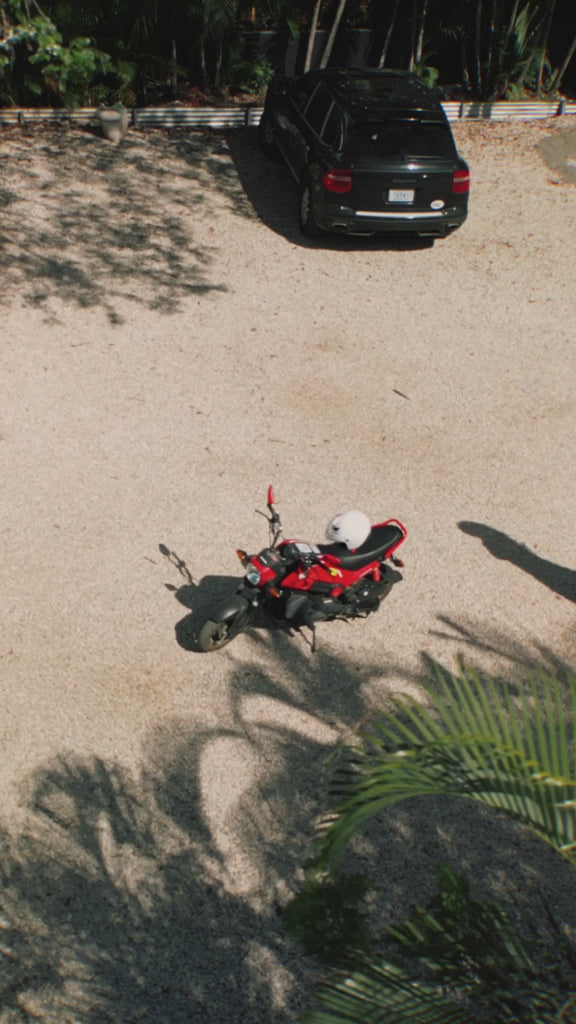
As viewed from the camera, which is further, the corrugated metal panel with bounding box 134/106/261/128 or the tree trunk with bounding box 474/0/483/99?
the tree trunk with bounding box 474/0/483/99

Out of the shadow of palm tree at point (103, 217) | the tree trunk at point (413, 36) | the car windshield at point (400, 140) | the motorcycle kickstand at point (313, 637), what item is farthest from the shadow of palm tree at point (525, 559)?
the tree trunk at point (413, 36)

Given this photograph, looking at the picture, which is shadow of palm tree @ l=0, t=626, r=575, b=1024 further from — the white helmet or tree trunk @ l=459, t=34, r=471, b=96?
tree trunk @ l=459, t=34, r=471, b=96

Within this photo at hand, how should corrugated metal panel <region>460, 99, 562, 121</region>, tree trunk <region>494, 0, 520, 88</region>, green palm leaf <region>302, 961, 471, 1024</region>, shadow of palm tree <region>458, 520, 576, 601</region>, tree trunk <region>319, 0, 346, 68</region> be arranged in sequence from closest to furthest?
green palm leaf <region>302, 961, 471, 1024</region>, shadow of palm tree <region>458, 520, 576, 601</region>, tree trunk <region>319, 0, 346, 68</region>, tree trunk <region>494, 0, 520, 88</region>, corrugated metal panel <region>460, 99, 562, 121</region>

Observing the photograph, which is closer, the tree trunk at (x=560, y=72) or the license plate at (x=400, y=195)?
the license plate at (x=400, y=195)

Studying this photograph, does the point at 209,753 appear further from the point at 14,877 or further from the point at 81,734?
the point at 14,877

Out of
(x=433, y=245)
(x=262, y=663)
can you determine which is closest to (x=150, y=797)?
(x=262, y=663)

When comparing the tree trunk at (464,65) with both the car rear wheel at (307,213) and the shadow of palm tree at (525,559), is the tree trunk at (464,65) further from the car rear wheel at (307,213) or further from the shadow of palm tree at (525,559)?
the shadow of palm tree at (525,559)

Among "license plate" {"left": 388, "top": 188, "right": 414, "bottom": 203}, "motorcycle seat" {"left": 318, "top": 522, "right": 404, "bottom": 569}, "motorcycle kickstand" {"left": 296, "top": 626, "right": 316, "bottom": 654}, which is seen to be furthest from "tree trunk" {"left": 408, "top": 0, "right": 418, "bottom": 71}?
"motorcycle kickstand" {"left": 296, "top": 626, "right": 316, "bottom": 654}

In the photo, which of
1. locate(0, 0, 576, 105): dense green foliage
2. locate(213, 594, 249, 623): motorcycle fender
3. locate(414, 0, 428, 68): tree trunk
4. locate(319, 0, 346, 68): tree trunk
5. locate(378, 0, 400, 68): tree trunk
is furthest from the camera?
locate(378, 0, 400, 68): tree trunk
